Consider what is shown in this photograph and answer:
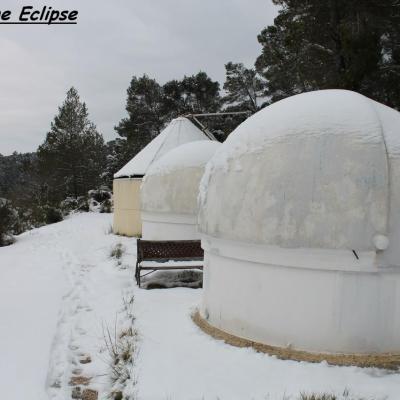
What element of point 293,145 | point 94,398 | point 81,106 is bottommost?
point 94,398

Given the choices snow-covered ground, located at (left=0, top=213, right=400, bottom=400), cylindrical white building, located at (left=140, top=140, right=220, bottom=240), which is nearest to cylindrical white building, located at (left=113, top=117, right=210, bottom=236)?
cylindrical white building, located at (left=140, top=140, right=220, bottom=240)

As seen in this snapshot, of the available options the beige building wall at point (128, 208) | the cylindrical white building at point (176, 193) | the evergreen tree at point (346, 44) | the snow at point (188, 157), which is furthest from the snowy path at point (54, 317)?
the evergreen tree at point (346, 44)

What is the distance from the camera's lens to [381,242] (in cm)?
529

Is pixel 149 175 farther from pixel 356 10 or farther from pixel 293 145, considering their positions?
pixel 356 10

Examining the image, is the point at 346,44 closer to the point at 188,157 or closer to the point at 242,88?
the point at 188,157

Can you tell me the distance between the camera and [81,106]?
46.1m

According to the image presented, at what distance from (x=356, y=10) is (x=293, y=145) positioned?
13.1 metres

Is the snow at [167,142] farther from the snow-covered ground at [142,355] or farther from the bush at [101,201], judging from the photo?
the bush at [101,201]

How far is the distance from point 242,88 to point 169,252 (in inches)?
1058

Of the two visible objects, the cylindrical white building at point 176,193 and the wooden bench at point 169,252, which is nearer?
the wooden bench at point 169,252

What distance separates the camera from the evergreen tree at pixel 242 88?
113 ft

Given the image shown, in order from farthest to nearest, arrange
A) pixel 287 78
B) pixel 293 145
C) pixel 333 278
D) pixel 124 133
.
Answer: pixel 124 133 → pixel 287 78 → pixel 293 145 → pixel 333 278

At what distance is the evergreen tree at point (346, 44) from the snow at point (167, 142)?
5397mm

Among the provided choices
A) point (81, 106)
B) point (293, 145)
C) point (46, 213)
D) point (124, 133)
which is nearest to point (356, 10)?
point (293, 145)
